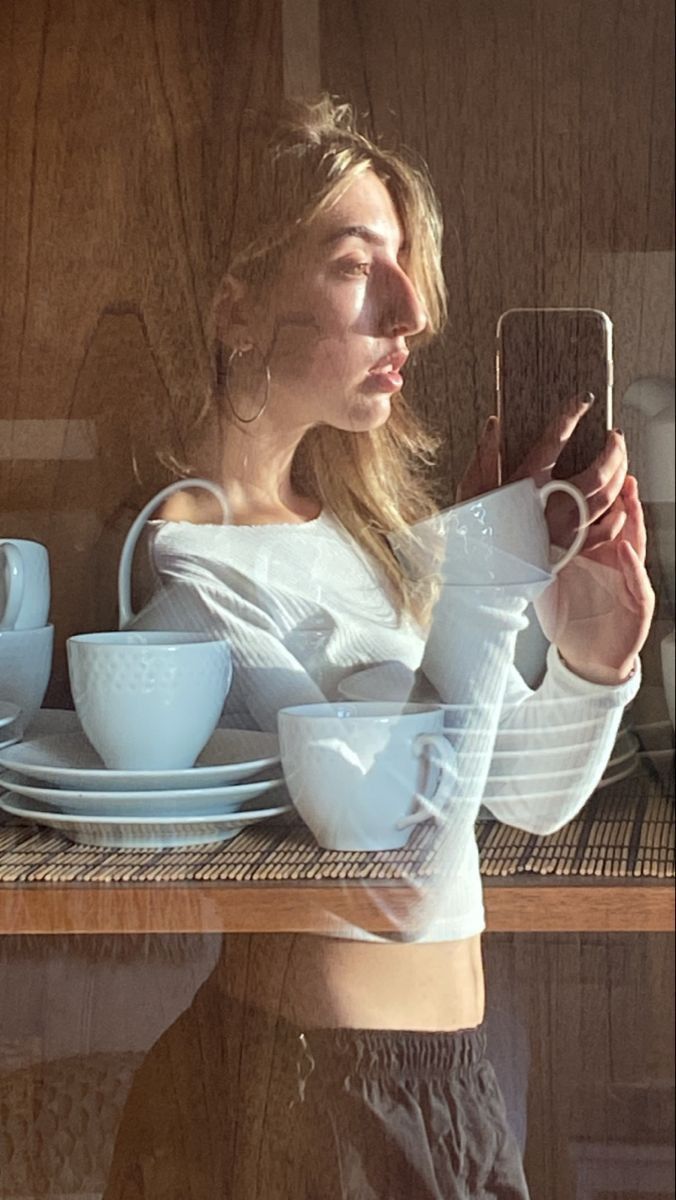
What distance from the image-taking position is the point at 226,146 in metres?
0.44

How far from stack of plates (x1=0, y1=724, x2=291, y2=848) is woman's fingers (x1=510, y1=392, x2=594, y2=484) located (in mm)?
110

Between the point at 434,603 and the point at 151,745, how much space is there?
3.8 inches

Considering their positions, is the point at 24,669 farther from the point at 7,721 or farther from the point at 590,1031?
the point at 590,1031

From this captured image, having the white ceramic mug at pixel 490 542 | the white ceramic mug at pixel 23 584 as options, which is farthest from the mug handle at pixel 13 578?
the white ceramic mug at pixel 490 542

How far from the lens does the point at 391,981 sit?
45 centimetres

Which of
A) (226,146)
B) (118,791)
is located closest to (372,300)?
(226,146)

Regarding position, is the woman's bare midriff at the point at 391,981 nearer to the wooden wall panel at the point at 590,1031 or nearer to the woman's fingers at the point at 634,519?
the wooden wall panel at the point at 590,1031

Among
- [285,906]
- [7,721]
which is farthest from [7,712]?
[285,906]

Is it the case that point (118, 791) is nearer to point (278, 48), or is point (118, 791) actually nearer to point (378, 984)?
point (378, 984)

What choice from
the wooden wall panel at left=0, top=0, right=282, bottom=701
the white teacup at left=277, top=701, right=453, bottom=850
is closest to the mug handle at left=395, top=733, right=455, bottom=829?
the white teacup at left=277, top=701, right=453, bottom=850

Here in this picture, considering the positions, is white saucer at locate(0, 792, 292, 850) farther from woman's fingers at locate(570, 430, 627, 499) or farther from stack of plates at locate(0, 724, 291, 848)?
woman's fingers at locate(570, 430, 627, 499)

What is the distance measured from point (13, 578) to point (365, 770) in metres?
0.12

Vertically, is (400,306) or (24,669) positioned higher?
(400,306)

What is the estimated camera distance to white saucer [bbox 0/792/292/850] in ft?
1.44
